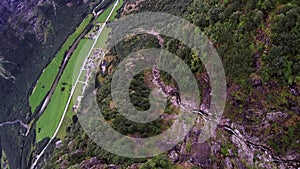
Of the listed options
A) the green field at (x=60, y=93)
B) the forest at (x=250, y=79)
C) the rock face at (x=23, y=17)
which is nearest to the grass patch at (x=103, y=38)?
the green field at (x=60, y=93)

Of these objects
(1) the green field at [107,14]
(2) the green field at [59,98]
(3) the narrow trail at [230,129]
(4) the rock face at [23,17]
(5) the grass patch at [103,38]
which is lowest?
(3) the narrow trail at [230,129]

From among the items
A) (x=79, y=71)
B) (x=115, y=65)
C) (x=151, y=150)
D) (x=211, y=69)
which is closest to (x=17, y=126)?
(x=79, y=71)

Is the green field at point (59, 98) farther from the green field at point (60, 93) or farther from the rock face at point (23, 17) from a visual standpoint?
the rock face at point (23, 17)

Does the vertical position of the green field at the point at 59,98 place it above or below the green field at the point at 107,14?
below

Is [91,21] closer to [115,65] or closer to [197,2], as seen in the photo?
[115,65]

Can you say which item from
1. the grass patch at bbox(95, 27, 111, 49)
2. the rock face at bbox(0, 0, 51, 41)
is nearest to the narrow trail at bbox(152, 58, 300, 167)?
the grass patch at bbox(95, 27, 111, 49)

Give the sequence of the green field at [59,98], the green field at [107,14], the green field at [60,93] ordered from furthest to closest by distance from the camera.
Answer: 1. the green field at [107,14]
2. the green field at [59,98]
3. the green field at [60,93]

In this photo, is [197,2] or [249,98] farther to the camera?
[197,2]
